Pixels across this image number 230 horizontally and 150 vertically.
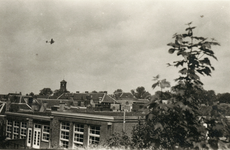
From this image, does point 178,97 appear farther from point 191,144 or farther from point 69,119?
point 69,119

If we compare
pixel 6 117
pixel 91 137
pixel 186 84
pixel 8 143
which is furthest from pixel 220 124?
Answer: pixel 6 117

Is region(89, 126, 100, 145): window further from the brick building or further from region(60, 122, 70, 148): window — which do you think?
region(60, 122, 70, 148): window

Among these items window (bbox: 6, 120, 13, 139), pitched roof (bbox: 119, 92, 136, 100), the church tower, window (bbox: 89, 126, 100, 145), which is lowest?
window (bbox: 6, 120, 13, 139)

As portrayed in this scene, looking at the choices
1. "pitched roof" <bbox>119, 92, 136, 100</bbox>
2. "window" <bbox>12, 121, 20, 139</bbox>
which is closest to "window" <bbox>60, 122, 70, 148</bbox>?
"window" <bbox>12, 121, 20, 139</bbox>

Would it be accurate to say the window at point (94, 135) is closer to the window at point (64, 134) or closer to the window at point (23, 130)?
the window at point (64, 134)

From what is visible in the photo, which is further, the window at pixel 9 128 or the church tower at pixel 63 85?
the church tower at pixel 63 85

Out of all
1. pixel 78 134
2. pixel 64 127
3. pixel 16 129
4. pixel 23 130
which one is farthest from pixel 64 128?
pixel 16 129

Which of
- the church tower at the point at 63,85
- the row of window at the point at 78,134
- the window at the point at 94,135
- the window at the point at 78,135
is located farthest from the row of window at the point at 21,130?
the church tower at the point at 63,85
